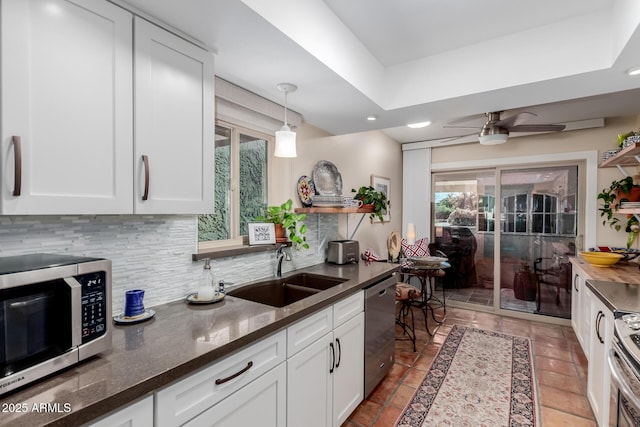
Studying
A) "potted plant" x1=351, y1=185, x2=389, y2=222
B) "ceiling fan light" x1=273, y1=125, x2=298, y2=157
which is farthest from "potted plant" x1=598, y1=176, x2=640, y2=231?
"ceiling fan light" x1=273, y1=125, x2=298, y2=157

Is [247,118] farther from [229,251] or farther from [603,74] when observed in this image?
[603,74]

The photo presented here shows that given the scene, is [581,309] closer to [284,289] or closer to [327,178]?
[327,178]

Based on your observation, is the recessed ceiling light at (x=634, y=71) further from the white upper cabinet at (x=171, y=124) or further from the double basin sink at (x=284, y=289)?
the white upper cabinet at (x=171, y=124)

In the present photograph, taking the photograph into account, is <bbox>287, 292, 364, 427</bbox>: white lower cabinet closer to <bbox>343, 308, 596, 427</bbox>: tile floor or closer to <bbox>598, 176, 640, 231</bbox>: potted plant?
<bbox>343, 308, 596, 427</bbox>: tile floor

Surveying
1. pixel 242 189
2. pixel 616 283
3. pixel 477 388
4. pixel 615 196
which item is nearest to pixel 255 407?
pixel 242 189

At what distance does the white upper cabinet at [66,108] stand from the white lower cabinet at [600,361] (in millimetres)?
2443

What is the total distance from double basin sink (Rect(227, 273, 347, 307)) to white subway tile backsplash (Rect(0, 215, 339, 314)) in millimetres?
117

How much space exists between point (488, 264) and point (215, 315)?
403cm

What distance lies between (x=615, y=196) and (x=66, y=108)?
4280 millimetres

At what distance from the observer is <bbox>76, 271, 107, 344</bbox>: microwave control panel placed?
0.90 m

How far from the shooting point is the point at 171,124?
130 cm

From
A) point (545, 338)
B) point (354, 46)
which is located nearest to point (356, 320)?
point (354, 46)

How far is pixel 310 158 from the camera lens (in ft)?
8.84

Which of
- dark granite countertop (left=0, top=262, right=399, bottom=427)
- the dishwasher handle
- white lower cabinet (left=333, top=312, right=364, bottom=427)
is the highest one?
dark granite countertop (left=0, top=262, right=399, bottom=427)
